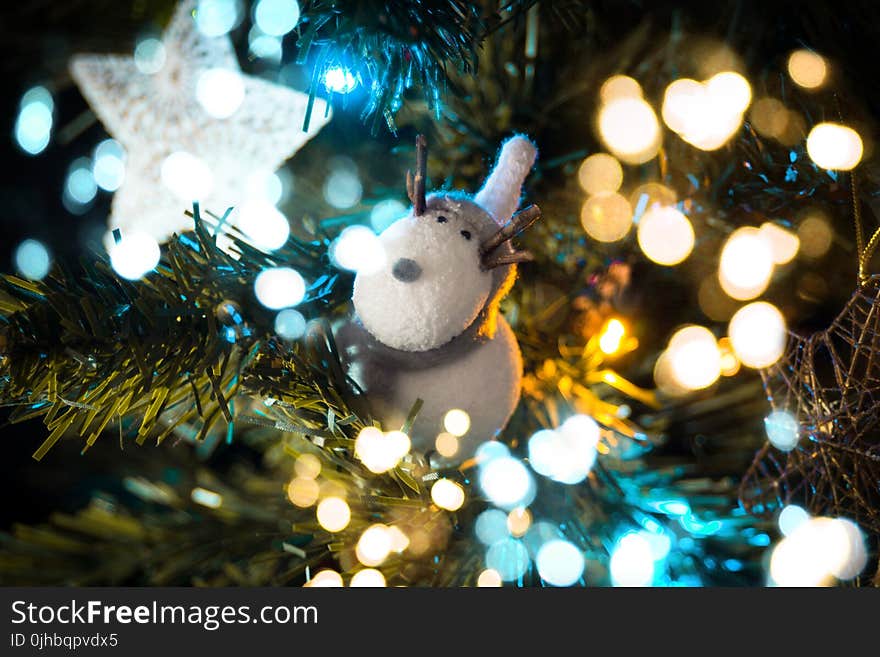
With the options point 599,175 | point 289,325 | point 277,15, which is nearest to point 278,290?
point 289,325

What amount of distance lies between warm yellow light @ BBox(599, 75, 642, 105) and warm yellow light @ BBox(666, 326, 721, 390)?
155mm

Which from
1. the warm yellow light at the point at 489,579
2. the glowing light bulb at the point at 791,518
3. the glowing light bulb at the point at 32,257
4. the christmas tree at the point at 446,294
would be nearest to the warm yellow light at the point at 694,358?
the christmas tree at the point at 446,294

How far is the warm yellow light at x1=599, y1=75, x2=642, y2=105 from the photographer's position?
1.46 feet

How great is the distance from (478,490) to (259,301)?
156 millimetres

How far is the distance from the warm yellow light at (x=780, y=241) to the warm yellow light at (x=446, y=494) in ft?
0.79

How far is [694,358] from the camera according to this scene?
479 millimetres

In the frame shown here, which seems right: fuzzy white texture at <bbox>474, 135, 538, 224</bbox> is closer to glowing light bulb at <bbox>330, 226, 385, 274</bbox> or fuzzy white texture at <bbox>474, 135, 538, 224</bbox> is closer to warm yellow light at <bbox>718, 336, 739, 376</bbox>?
glowing light bulb at <bbox>330, 226, 385, 274</bbox>

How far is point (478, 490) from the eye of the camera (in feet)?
1.30

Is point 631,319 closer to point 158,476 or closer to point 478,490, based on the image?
point 478,490

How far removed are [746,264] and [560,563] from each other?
22cm

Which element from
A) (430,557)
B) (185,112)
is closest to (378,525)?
(430,557)

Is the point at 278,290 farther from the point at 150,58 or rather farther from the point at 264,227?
the point at 150,58

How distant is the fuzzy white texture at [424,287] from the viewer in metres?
0.33

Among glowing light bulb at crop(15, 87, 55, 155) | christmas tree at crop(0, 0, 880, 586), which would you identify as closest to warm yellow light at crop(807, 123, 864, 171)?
christmas tree at crop(0, 0, 880, 586)
